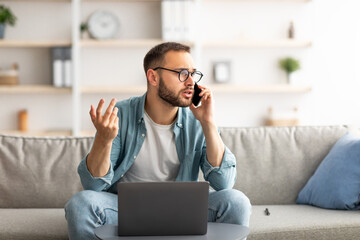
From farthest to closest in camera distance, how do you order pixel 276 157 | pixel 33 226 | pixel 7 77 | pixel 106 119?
pixel 7 77
pixel 276 157
pixel 33 226
pixel 106 119

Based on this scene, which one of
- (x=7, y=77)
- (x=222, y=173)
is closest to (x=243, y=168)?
(x=222, y=173)

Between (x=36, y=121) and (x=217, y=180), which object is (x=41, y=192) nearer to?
(x=217, y=180)

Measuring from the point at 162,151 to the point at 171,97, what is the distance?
0.80 feet

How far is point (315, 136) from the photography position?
263 cm

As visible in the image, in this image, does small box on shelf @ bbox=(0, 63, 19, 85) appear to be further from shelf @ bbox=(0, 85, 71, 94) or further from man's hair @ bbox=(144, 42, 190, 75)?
man's hair @ bbox=(144, 42, 190, 75)

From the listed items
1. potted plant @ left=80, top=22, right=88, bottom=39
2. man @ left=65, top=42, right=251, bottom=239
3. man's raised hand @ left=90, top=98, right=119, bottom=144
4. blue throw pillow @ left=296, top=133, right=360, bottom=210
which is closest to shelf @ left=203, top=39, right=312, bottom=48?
potted plant @ left=80, top=22, right=88, bottom=39

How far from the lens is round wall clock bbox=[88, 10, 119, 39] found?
4.59 metres

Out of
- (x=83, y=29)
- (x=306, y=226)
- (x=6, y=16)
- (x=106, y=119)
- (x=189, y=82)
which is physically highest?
(x=6, y=16)

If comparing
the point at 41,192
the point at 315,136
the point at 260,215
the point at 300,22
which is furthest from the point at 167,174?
the point at 300,22

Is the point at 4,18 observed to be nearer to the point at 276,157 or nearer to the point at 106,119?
the point at 276,157

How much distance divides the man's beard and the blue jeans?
1.26ft

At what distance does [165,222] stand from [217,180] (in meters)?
0.49

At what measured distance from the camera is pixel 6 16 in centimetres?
447

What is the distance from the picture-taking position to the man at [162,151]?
1856mm
